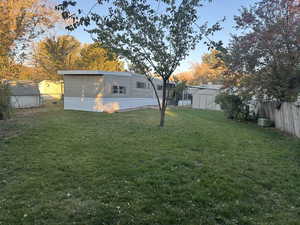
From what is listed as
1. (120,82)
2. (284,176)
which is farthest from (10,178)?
(120,82)

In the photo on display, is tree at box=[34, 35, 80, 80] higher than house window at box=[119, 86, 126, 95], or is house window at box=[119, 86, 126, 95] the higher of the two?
tree at box=[34, 35, 80, 80]

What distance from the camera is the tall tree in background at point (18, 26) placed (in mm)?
12258

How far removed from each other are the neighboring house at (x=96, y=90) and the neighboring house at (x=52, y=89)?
12.9 meters

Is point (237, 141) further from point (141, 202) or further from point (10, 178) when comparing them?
point (10, 178)

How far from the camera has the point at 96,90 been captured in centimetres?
1320

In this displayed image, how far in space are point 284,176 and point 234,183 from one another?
1.07 m

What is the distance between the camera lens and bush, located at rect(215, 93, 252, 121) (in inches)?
437

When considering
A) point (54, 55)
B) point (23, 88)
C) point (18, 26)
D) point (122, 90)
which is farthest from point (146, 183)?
point (54, 55)

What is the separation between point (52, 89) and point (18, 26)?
16.0 metres

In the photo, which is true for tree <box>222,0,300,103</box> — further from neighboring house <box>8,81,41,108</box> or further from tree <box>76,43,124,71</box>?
tree <box>76,43,124,71</box>

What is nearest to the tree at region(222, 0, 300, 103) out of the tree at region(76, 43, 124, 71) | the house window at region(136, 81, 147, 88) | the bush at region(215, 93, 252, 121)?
the bush at region(215, 93, 252, 121)

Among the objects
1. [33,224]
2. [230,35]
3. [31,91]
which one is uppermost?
[230,35]

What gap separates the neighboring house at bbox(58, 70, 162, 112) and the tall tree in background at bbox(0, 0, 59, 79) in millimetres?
2939

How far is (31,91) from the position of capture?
1634cm
